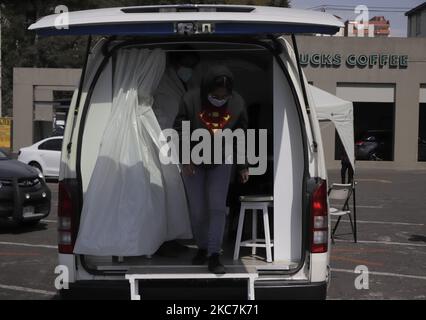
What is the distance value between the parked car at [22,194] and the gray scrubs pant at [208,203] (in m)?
5.53

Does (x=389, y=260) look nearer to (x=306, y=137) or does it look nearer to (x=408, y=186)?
(x=306, y=137)

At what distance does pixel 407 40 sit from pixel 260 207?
2557cm

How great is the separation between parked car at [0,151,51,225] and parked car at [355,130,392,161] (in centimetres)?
2188

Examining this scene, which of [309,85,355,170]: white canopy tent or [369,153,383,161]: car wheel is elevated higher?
[309,85,355,170]: white canopy tent

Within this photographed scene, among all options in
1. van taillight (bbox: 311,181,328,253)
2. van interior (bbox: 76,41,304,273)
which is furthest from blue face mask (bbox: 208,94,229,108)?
van taillight (bbox: 311,181,328,253)

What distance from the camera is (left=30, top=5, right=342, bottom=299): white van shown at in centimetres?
425

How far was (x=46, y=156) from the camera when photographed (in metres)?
19.3

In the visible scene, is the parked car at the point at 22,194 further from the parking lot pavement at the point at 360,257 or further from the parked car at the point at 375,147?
the parked car at the point at 375,147

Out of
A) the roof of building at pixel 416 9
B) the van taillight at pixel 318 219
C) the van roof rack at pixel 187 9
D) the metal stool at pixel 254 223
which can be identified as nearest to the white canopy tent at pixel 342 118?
the metal stool at pixel 254 223

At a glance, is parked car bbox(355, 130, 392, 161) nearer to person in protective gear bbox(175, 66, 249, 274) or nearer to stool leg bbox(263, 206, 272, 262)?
stool leg bbox(263, 206, 272, 262)

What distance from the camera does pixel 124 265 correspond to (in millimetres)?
4828
